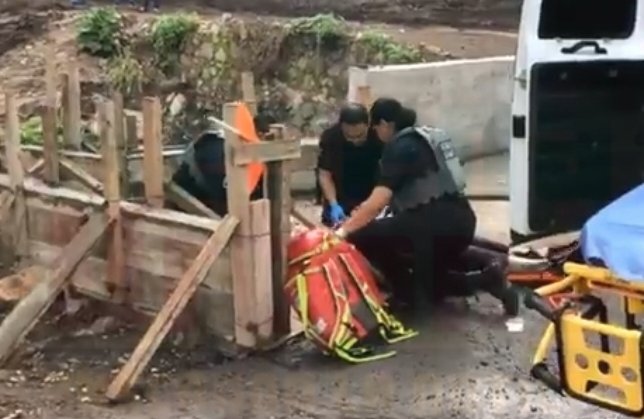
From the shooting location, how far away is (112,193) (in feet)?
24.6

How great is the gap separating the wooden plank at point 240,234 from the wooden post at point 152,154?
2.29ft

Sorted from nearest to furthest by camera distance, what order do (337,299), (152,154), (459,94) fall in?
(337,299), (152,154), (459,94)

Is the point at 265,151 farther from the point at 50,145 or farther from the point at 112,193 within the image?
the point at 50,145

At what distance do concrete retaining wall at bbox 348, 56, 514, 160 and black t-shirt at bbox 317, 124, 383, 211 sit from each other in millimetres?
4017

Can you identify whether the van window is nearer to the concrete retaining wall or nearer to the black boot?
the black boot

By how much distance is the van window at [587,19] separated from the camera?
24.8ft

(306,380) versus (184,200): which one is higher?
(184,200)

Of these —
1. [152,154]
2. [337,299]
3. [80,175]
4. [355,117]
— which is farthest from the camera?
[80,175]

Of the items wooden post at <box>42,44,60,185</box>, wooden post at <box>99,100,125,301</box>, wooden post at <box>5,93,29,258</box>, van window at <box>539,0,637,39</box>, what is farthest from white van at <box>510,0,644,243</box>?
wooden post at <box>5,93,29,258</box>

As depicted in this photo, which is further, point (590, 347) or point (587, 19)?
point (587, 19)

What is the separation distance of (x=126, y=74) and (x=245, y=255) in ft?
36.6

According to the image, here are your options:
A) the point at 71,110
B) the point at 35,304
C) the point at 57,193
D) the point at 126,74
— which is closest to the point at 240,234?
the point at 35,304

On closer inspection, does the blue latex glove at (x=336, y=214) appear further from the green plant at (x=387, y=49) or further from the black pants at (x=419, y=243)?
the green plant at (x=387, y=49)

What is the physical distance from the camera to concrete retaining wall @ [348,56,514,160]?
12.6 m
